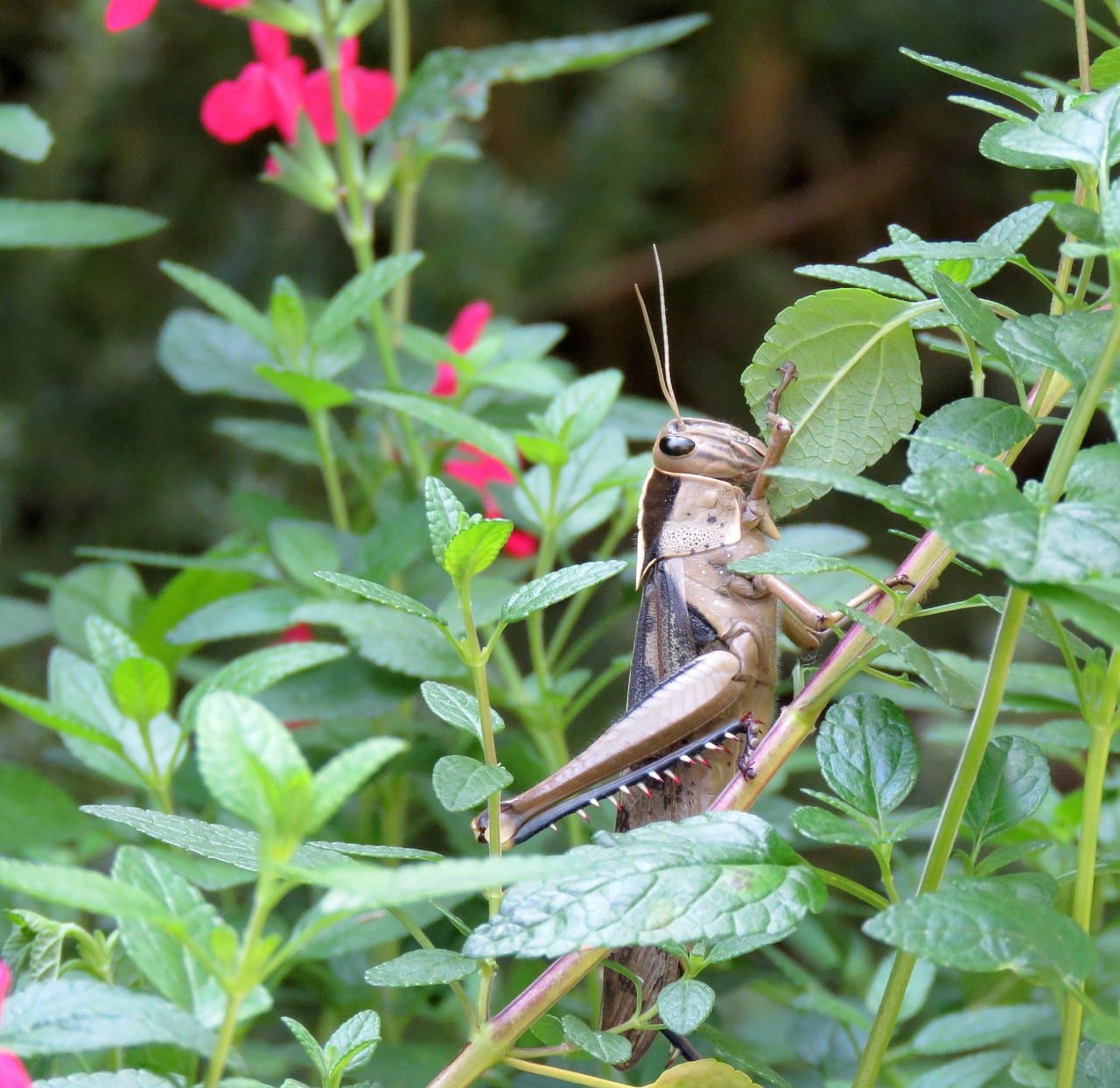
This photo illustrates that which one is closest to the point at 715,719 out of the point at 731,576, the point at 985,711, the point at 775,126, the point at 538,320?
the point at 731,576

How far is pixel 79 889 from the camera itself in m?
0.22

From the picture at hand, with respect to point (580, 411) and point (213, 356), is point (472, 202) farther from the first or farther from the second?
point (580, 411)

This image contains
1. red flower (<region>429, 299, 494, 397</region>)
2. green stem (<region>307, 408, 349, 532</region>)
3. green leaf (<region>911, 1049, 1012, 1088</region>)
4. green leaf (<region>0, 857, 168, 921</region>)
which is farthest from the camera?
red flower (<region>429, 299, 494, 397</region>)

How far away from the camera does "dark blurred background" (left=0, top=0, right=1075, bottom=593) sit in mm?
1330

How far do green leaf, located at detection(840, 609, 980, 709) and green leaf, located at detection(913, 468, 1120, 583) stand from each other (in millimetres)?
67

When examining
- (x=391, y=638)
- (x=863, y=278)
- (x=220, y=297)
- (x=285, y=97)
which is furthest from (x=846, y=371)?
(x=285, y=97)

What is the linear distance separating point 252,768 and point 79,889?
0.13ft

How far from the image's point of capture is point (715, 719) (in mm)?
541

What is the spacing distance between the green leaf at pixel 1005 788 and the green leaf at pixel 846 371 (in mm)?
115

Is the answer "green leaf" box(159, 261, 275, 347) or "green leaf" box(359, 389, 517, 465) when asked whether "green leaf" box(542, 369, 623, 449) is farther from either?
"green leaf" box(159, 261, 275, 347)

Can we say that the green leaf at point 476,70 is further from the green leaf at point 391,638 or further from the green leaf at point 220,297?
the green leaf at point 391,638

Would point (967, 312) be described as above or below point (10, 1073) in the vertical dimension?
above

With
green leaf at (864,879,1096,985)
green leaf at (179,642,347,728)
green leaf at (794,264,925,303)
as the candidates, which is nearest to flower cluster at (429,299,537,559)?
green leaf at (179,642,347,728)

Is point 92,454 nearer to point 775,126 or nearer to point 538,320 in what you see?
point 538,320
